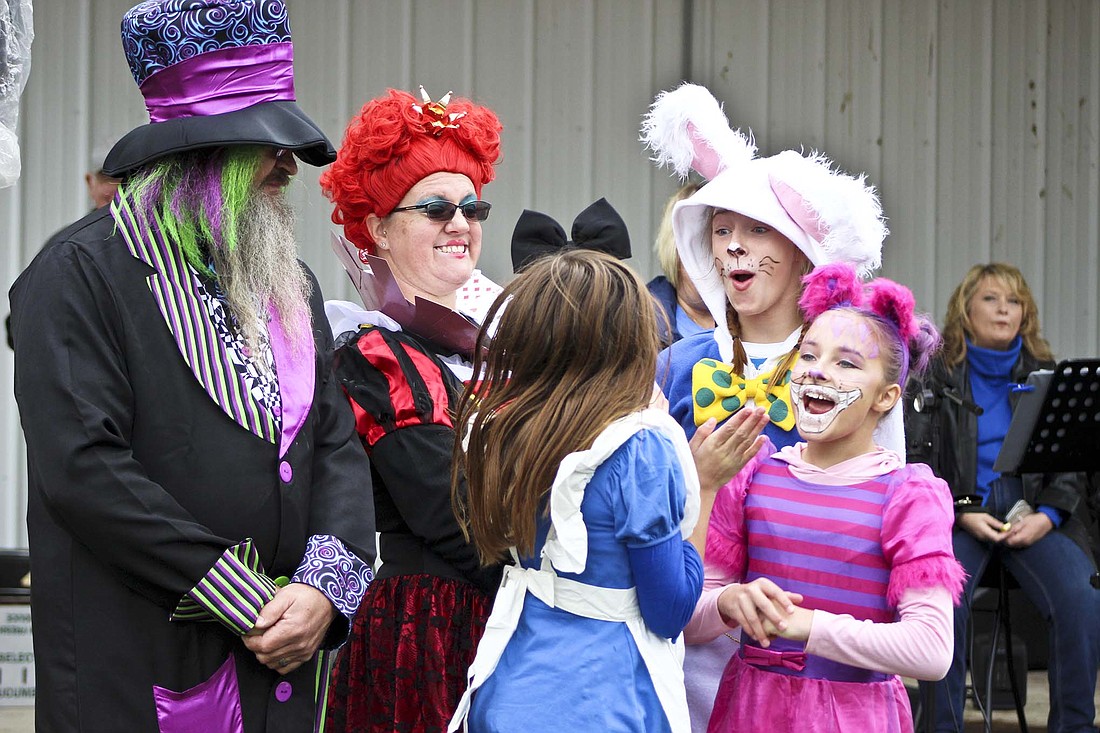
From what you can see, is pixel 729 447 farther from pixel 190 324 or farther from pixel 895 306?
pixel 190 324

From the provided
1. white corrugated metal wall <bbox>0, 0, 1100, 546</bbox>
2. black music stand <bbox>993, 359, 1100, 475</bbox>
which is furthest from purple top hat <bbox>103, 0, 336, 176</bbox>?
white corrugated metal wall <bbox>0, 0, 1100, 546</bbox>

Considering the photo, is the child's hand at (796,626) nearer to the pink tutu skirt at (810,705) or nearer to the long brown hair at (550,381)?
the pink tutu skirt at (810,705)

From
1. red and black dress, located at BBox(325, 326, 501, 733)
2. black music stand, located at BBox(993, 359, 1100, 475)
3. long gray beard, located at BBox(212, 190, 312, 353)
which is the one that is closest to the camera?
long gray beard, located at BBox(212, 190, 312, 353)

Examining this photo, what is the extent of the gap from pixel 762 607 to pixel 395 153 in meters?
1.26

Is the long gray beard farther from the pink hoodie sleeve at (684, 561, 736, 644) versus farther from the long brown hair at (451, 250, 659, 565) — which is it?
the pink hoodie sleeve at (684, 561, 736, 644)

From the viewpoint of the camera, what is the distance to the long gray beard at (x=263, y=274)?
91.9 inches

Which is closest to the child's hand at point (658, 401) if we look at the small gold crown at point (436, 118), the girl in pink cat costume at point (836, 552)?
the girl in pink cat costume at point (836, 552)

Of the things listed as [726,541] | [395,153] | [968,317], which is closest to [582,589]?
[726,541]

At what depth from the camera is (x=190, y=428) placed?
2.19 m

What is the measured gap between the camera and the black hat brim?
225 centimetres

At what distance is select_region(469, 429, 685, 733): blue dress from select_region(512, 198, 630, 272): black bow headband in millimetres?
1004

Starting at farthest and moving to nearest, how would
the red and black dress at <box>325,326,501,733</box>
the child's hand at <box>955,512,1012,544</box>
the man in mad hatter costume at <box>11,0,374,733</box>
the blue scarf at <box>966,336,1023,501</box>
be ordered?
1. the blue scarf at <box>966,336,1023,501</box>
2. the child's hand at <box>955,512,1012,544</box>
3. the red and black dress at <box>325,326,501,733</box>
4. the man in mad hatter costume at <box>11,0,374,733</box>

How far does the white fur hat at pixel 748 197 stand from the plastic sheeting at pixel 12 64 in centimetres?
143

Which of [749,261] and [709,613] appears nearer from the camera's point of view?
[709,613]
